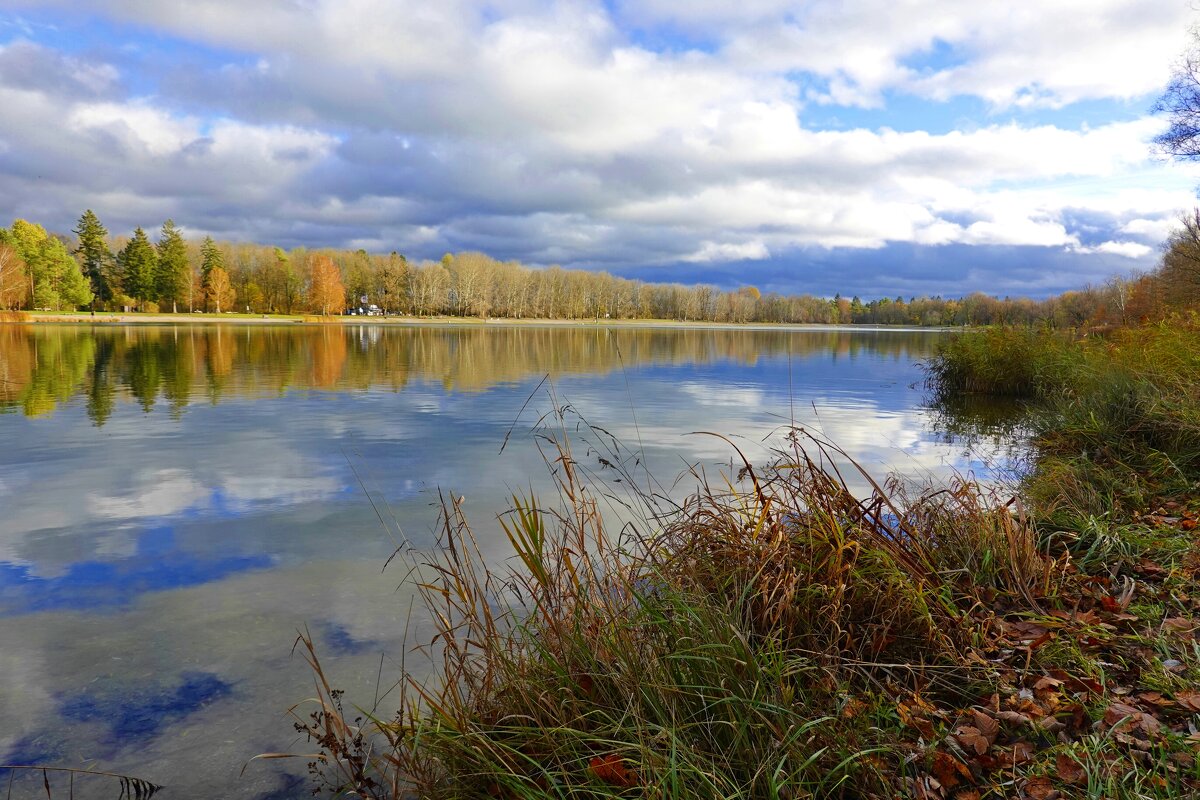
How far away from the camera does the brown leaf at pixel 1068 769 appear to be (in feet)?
8.56

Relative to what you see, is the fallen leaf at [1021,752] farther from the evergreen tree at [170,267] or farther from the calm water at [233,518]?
the evergreen tree at [170,267]

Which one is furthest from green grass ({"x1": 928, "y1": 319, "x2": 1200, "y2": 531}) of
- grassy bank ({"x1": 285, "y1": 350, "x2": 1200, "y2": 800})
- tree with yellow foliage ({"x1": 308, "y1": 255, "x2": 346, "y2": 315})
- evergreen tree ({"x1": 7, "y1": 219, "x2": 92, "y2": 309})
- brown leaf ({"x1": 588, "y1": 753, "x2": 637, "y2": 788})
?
tree with yellow foliage ({"x1": 308, "y1": 255, "x2": 346, "y2": 315})

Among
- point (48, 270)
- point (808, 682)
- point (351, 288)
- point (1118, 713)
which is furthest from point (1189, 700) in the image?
point (351, 288)

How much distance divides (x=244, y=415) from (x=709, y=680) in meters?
14.1

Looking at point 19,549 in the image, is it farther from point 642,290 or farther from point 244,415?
point 642,290

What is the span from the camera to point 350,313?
4771 inches

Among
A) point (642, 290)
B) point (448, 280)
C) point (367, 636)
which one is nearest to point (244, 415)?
point (367, 636)

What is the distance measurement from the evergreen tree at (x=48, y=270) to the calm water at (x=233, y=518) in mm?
70285

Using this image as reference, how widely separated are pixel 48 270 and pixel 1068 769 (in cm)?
9716

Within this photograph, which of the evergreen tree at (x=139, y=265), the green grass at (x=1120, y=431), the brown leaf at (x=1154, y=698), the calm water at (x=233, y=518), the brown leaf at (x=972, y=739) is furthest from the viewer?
the evergreen tree at (x=139, y=265)

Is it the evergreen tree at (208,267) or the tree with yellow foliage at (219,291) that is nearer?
the tree with yellow foliage at (219,291)

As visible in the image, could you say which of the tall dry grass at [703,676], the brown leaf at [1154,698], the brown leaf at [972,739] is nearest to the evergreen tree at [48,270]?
the tall dry grass at [703,676]

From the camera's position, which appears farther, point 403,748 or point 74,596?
point 74,596

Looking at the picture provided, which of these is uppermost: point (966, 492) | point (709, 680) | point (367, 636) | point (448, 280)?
point (448, 280)
